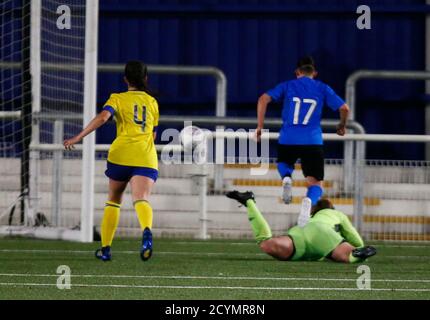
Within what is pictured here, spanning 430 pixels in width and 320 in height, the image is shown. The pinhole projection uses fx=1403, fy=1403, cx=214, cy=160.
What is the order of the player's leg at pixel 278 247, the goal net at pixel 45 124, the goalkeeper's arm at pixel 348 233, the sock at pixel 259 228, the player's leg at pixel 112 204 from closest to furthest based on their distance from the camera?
the player's leg at pixel 112 204 → the player's leg at pixel 278 247 → the sock at pixel 259 228 → the goalkeeper's arm at pixel 348 233 → the goal net at pixel 45 124

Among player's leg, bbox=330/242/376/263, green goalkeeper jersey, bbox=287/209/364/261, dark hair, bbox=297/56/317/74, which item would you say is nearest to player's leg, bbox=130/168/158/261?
green goalkeeper jersey, bbox=287/209/364/261

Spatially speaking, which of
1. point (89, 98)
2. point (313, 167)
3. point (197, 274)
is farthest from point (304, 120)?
point (197, 274)

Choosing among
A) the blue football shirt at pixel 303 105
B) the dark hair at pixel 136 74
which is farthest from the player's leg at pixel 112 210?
the blue football shirt at pixel 303 105

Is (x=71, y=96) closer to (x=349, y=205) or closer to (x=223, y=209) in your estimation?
(x=223, y=209)

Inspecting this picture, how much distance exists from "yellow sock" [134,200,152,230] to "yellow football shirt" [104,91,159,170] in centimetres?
33

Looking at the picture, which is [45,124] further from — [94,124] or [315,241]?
[315,241]

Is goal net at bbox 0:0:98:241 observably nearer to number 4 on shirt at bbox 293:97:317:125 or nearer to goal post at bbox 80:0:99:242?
goal post at bbox 80:0:99:242

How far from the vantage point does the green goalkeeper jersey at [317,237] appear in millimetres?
12383

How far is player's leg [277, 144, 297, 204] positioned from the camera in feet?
47.9

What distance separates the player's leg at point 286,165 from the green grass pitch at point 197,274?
0.71 m

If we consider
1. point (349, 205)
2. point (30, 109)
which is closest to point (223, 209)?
point (349, 205)

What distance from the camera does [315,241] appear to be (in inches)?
489

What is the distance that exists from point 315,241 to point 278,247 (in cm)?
35

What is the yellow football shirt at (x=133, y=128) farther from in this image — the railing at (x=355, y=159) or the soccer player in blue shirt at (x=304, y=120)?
the railing at (x=355, y=159)
